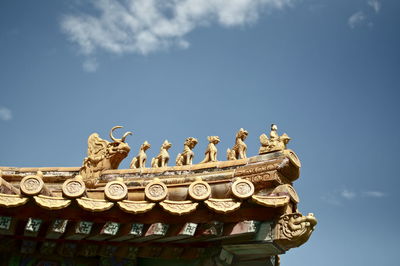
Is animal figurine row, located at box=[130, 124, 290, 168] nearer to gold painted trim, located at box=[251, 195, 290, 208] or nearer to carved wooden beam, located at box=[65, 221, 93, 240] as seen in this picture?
gold painted trim, located at box=[251, 195, 290, 208]

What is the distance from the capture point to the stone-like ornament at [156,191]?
21.9 feet

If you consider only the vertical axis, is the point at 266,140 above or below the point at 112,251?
above

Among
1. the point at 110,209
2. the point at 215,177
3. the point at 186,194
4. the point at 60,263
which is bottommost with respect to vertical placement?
the point at 60,263

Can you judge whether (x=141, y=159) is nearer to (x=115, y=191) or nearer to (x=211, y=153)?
(x=211, y=153)

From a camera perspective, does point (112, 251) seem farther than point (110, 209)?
Yes

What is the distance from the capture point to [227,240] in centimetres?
730

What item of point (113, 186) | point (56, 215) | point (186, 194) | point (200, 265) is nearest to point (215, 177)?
point (186, 194)

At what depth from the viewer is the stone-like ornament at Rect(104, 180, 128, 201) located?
21.7 feet

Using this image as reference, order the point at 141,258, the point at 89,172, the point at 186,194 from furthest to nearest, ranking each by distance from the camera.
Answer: the point at 89,172 < the point at 141,258 < the point at 186,194

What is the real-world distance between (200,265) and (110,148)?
3.46 metres

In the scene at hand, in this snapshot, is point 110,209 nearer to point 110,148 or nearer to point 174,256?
point 174,256

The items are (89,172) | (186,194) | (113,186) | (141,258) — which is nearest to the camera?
(113,186)

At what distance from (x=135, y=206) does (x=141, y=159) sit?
389cm

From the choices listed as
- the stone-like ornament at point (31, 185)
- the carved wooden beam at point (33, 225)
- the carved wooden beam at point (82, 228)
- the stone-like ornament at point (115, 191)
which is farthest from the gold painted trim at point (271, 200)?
the carved wooden beam at point (33, 225)
